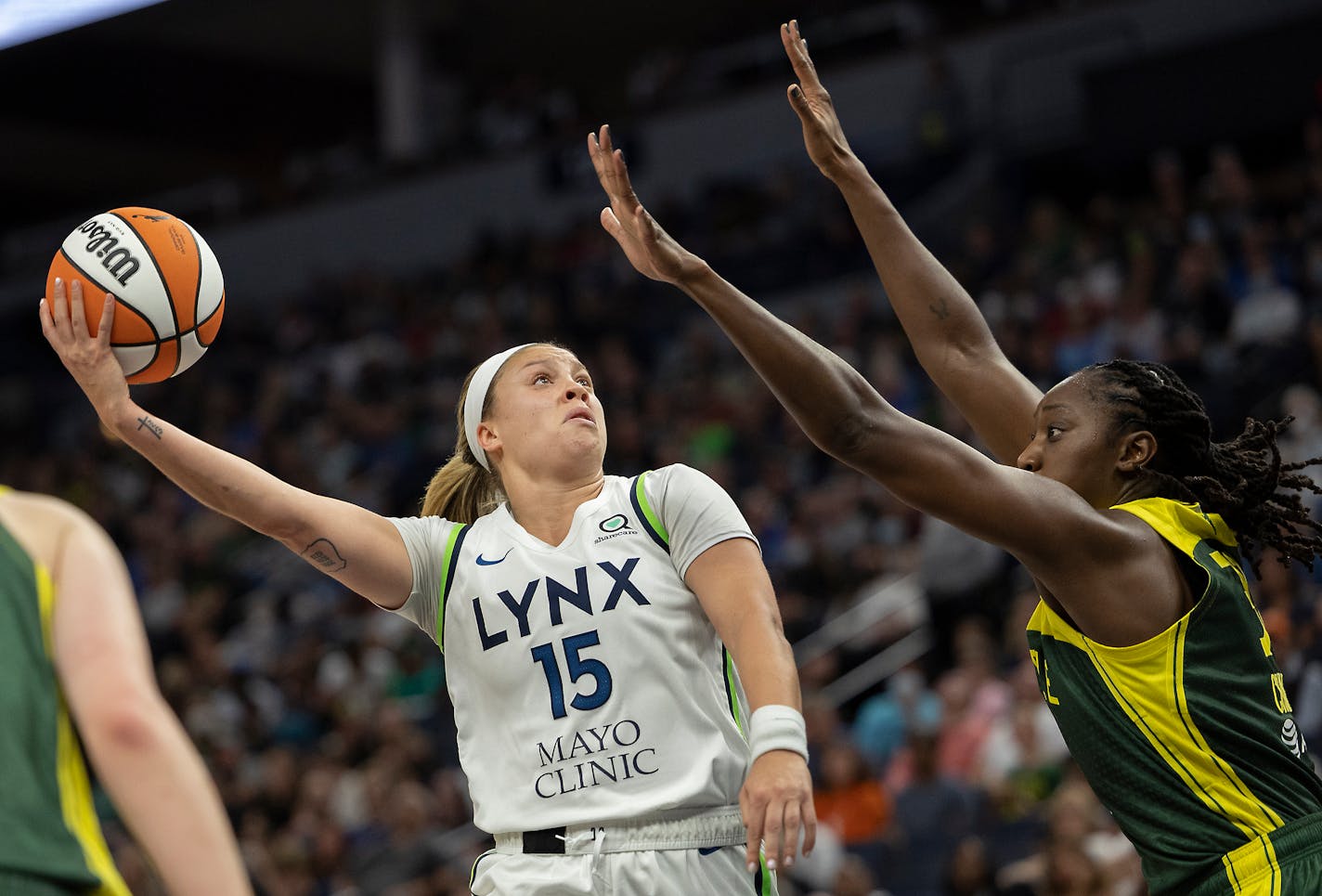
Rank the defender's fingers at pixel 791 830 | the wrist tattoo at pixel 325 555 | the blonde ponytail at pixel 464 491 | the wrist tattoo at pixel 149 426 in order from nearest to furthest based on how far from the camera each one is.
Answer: the defender's fingers at pixel 791 830, the wrist tattoo at pixel 149 426, the wrist tattoo at pixel 325 555, the blonde ponytail at pixel 464 491

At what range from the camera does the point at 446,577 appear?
13.3ft

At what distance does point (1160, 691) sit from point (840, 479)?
31.3 ft

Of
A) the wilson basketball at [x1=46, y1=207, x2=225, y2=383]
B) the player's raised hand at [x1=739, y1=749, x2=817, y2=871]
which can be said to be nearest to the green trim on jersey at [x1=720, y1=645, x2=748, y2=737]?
the player's raised hand at [x1=739, y1=749, x2=817, y2=871]

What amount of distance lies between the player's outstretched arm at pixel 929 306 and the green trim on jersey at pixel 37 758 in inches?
95.9

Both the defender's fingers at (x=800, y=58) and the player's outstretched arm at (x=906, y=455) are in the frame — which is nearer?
the player's outstretched arm at (x=906, y=455)

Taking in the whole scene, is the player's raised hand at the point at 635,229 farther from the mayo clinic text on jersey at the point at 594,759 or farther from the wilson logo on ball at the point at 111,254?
the wilson logo on ball at the point at 111,254

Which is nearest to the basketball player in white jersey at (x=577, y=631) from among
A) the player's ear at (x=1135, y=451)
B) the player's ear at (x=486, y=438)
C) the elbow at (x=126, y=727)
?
the player's ear at (x=486, y=438)

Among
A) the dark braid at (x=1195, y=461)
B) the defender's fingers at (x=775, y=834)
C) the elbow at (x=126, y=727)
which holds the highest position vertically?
the dark braid at (x=1195, y=461)

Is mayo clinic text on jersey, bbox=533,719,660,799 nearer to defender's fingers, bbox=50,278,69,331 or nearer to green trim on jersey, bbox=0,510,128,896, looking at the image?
green trim on jersey, bbox=0,510,128,896

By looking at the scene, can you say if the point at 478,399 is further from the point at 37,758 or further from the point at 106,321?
the point at 37,758

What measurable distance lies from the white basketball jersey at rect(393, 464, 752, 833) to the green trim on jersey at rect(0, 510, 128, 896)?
1.43 meters

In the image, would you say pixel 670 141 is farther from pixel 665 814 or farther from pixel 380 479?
pixel 665 814

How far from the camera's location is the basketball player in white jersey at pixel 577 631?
3.68 m

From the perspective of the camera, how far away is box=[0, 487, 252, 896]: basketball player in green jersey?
2.34 meters
